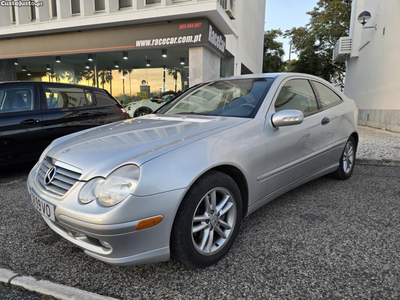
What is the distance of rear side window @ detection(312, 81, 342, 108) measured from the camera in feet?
11.3

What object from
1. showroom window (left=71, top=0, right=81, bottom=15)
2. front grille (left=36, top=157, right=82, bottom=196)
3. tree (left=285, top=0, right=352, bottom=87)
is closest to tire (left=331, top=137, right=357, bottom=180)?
front grille (left=36, top=157, right=82, bottom=196)

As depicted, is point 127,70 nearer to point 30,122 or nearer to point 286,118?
point 30,122

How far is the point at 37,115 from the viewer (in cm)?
444

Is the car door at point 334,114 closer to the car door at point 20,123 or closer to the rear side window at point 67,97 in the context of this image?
the rear side window at point 67,97

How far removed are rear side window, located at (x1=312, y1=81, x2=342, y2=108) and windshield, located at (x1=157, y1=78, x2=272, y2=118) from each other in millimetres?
902

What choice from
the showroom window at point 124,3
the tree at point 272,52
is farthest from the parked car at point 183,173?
the tree at point 272,52

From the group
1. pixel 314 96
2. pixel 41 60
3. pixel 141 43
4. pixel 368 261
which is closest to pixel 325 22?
pixel 141 43

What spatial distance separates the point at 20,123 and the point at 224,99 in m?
3.24

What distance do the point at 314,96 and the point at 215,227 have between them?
216cm

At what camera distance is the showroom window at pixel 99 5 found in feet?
40.6

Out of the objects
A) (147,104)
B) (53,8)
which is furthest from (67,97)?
(53,8)

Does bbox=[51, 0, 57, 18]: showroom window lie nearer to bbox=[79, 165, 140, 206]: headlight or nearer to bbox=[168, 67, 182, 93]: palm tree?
bbox=[168, 67, 182, 93]: palm tree

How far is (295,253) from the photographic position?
2.21m

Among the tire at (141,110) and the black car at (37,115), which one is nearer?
the black car at (37,115)
